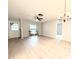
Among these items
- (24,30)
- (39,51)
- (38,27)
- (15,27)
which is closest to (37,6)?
(39,51)

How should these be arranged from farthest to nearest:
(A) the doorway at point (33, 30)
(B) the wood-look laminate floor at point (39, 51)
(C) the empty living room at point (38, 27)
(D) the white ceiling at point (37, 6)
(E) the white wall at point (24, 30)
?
(A) the doorway at point (33, 30), (E) the white wall at point (24, 30), (C) the empty living room at point (38, 27), (D) the white ceiling at point (37, 6), (B) the wood-look laminate floor at point (39, 51)

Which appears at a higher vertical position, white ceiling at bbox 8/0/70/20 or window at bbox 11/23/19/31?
white ceiling at bbox 8/0/70/20

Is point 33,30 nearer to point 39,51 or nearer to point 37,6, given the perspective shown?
point 37,6

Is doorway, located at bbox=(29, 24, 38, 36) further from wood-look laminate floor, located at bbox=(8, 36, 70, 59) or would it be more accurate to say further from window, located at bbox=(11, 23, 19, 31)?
wood-look laminate floor, located at bbox=(8, 36, 70, 59)

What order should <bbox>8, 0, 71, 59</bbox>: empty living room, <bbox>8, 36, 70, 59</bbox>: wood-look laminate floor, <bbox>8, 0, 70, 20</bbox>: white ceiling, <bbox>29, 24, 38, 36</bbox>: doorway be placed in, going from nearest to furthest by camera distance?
1. <bbox>8, 36, 70, 59</bbox>: wood-look laminate floor
2. <bbox>8, 0, 70, 20</bbox>: white ceiling
3. <bbox>8, 0, 71, 59</bbox>: empty living room
4. <bbox>29, 24, 38, 36</bbox>: doorway

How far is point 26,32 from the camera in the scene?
1361cm

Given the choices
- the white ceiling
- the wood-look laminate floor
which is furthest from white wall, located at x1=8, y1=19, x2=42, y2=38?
the white ceiling

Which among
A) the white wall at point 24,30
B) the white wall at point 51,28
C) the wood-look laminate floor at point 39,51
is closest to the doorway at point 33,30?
the white wall at point 24,30

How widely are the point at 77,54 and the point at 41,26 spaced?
15.0 metres

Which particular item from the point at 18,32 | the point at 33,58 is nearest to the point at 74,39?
the point at 33,58

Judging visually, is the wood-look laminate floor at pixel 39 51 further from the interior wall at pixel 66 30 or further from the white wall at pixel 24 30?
the white wall at pixel 24 30

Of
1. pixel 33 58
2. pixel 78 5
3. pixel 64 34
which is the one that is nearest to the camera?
pixel 78 5

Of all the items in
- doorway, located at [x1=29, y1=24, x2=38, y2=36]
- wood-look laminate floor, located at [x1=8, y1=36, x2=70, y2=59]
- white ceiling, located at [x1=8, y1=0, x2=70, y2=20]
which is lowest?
wood-look laminate floor, located at [x1=8, y1=36, x2=70, y2=59]
